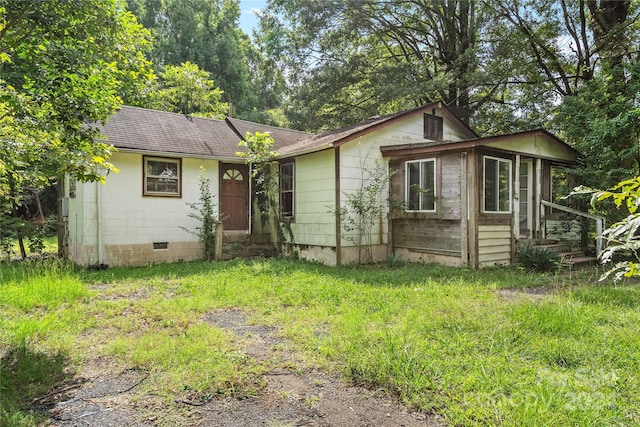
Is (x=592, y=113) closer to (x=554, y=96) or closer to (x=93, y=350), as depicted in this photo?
(x=554, y=96)

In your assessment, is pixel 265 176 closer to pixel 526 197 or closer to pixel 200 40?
pixel 526 197

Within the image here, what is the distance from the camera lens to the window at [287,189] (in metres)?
10.6

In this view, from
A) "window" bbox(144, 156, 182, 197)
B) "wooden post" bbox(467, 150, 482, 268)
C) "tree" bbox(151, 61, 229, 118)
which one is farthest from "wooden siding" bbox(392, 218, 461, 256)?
"tree" bbox(151, 61, 229, 118)

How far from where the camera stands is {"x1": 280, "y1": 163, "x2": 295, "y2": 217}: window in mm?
10609

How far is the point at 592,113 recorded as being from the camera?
10227mm

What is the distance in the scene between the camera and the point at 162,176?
9828 mm

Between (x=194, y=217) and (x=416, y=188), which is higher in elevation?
(x=416, y=188)

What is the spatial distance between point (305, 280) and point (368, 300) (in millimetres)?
1779

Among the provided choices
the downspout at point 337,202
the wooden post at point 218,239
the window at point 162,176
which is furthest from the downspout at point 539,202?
the window at point 162,176

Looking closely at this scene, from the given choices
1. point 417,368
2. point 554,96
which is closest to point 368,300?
point 417,368

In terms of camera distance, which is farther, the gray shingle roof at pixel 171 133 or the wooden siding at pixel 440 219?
the gray shingle roof at pixel 171 133

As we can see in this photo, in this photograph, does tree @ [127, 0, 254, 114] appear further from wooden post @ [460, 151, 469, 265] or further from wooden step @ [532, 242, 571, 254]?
wooden step @ [532, 242, 571, 254]

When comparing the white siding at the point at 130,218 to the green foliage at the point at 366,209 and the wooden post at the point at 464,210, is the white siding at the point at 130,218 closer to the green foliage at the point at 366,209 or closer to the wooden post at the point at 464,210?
the green foliage at the point at 366,209

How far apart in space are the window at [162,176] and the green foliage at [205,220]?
58 cm
